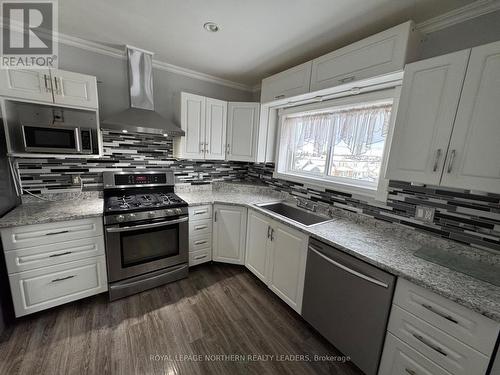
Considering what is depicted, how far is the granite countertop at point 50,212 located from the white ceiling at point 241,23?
1.64m

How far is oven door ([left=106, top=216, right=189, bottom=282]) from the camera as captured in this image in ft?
6.31

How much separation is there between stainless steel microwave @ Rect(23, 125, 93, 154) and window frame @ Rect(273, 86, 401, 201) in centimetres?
210

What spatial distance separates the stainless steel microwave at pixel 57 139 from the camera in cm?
171

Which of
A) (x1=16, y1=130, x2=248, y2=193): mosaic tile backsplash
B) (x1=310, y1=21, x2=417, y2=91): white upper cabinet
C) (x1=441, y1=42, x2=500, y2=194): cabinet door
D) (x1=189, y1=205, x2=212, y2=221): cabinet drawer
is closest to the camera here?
(x1=441, y1=42, x2=500, y2=194): cabinet door

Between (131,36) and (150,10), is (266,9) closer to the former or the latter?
(150,10)

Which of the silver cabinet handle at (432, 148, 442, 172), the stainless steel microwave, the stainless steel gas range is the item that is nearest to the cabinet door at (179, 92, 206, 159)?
the stainless steel gas range

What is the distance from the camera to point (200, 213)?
2426 millimetres

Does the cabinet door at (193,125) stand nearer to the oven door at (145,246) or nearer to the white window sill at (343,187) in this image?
the oven door at (145,246)

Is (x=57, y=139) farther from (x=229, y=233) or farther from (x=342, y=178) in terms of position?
(x=342, y=178)

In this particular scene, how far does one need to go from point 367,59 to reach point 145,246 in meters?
2.57

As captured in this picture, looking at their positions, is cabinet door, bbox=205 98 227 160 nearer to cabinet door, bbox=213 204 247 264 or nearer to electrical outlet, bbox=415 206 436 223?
cabinet door, bbox=213 204 247 264

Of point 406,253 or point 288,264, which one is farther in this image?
point 288,264

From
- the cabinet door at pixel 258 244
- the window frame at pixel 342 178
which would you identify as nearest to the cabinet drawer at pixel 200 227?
the cabinet door at pixel 258 244

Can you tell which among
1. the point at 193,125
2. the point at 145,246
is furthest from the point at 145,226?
the point at 193,125
